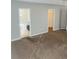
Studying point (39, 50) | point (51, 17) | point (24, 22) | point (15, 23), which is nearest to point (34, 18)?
point (24, 22)

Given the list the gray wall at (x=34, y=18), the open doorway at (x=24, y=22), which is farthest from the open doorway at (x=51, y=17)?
the open doorway at (x=24, y=22)

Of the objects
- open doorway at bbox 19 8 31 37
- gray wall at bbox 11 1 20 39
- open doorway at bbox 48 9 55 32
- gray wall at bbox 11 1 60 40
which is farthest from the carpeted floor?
open doorway at bbox 48 9 55 32

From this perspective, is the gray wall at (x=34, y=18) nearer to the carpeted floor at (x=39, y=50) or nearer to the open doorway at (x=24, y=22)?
the open doorway at (x=24, y=22)

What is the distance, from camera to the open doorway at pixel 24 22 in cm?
682

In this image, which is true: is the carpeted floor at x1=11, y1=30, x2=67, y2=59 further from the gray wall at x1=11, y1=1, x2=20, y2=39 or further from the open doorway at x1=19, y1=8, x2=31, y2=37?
the open doorway at x1=19, y1=8, x2=31, y2=37

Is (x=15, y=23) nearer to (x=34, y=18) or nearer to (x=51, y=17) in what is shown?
(x=34, y=18)

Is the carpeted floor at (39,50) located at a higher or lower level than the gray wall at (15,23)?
lower

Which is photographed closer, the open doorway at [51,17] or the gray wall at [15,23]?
the gray wall at [15,23]

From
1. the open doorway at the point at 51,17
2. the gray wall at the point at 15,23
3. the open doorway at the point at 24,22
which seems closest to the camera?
the gray wall at the point at 15,23

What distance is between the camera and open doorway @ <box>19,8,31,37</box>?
6.82m
